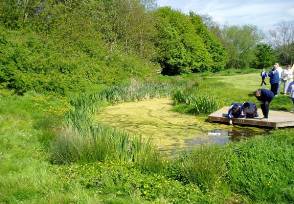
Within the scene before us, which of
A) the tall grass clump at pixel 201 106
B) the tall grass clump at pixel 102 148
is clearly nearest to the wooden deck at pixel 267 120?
the tall grass clump at pixel 201 106

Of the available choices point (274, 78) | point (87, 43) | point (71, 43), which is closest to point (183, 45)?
point (87, 43)

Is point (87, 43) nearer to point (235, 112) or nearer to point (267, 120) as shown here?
point (235, 112)

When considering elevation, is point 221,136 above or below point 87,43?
below

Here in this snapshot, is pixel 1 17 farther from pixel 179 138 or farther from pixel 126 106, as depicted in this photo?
pixel 179 138

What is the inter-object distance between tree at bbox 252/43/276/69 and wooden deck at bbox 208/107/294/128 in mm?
63861

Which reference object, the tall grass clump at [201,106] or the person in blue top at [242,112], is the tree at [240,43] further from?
the person in blue top at [242,112]

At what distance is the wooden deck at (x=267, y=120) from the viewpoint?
15492 millimetres

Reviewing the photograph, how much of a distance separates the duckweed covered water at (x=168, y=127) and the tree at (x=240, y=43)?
218 feet

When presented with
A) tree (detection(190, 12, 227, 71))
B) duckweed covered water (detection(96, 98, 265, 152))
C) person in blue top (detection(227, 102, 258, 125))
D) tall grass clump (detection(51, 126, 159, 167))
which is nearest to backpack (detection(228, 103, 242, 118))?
person in blue top (detection(227, 102, 258, 125))

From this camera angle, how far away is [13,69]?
20.4 meters

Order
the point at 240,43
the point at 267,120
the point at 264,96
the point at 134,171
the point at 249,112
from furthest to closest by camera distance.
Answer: the point at 240,43 → the point at 249,112 → the point at 267,120 → the point at 264,96 → the point at 134,171

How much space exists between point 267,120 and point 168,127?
3547 millimetres

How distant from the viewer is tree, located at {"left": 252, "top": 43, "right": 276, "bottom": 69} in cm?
7915

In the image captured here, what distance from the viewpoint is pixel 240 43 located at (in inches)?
3607
